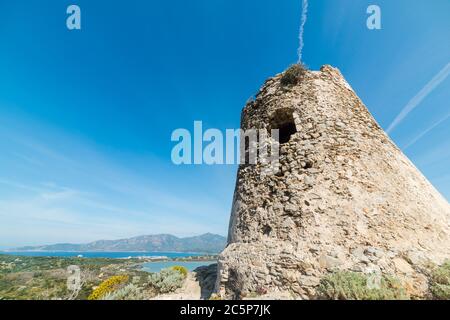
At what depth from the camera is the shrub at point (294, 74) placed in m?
8.18

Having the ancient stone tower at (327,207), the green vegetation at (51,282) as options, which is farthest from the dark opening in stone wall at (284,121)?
the green vegetation at (51,282)

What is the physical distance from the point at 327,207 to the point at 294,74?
4.99m

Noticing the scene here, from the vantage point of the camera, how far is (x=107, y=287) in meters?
6.87

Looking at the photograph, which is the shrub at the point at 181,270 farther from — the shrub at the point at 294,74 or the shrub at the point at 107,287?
the shrub at the point at 294,74

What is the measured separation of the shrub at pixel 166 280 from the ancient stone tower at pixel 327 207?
2127mm

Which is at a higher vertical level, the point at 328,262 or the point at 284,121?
the point at 284,121

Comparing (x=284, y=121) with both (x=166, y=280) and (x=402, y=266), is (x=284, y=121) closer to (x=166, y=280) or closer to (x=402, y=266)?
(x=402, y=266)

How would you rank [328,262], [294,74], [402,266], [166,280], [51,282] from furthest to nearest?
1. [51,282]
2. [294,74]
3. [166,280]
4. [328,262]
5. [402,266]

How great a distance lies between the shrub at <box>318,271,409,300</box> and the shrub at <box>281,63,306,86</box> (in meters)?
6.39

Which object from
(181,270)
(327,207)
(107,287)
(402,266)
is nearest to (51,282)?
(107,287)

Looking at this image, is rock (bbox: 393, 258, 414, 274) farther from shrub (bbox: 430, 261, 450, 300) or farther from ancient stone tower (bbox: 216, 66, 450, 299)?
shrub (bbox: 430, 261, 450, 300)

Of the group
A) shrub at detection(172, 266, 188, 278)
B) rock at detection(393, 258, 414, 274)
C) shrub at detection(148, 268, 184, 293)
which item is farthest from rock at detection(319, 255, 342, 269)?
shrub at detection(172, 266, 188, 278)
